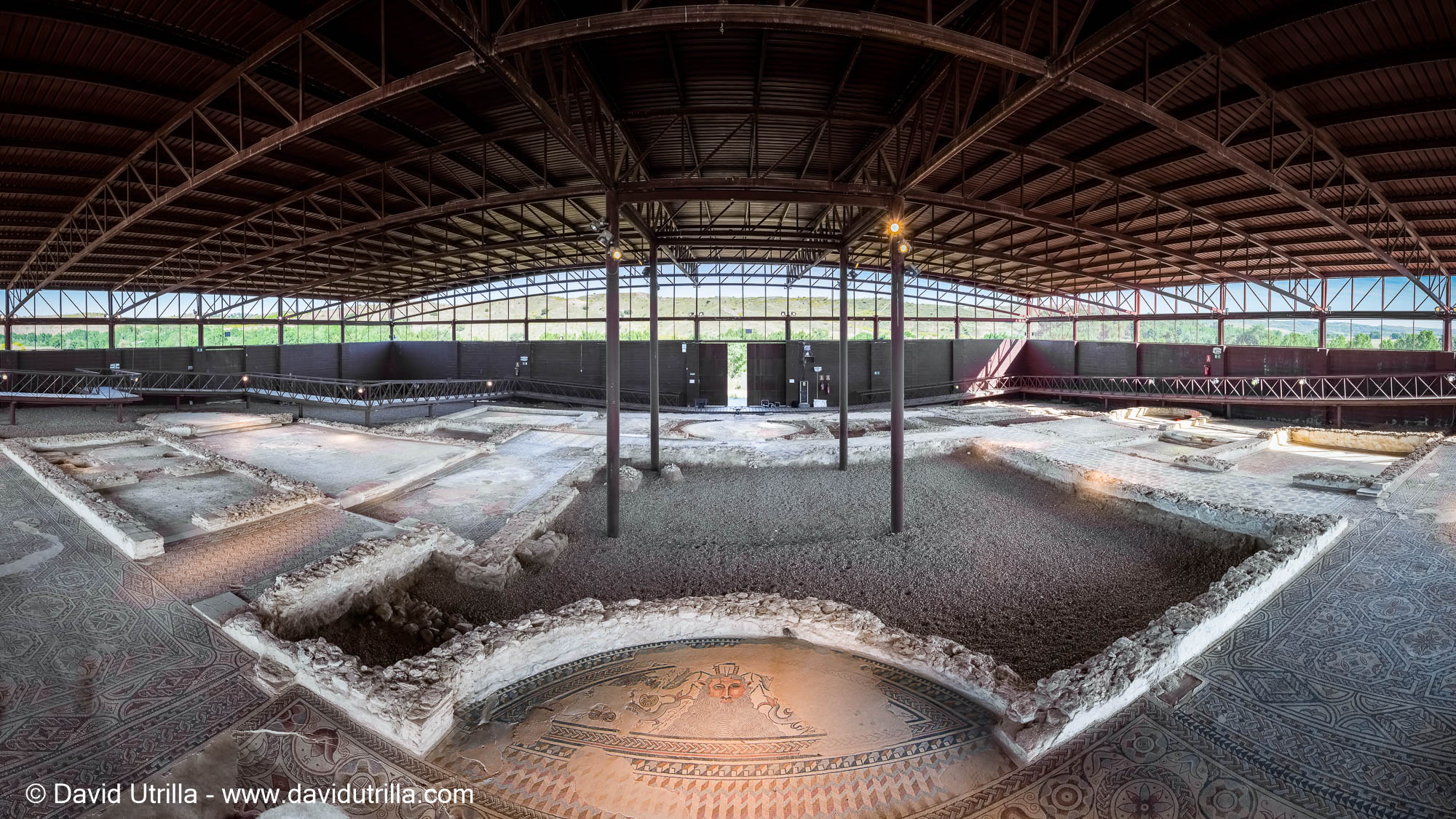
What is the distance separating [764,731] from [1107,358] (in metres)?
33.7

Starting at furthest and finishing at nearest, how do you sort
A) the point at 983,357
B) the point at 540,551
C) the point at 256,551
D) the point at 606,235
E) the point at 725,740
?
1. the point at 983,357
2. the point at 606,235
3. the point at 540,551
4. the point at 256,551
5. the point at 725,740

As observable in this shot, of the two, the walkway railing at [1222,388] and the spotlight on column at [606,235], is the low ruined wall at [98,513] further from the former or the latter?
the walkway railing at [1222,388]

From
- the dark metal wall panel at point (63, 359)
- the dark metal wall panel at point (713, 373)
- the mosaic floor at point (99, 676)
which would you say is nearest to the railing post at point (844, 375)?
the mosaic floor at point (99, 676)

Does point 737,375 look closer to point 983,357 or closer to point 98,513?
→ point 983,357

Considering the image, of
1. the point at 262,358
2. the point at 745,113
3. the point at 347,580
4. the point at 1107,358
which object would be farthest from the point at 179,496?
the point at 1107,358

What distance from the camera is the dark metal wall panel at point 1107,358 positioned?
29.9 metres

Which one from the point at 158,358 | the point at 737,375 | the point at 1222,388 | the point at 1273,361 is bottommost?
the point at 1222,388

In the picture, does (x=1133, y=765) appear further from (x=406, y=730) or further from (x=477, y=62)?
(x=477, y=62)

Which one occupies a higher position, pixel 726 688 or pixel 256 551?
pixel 256 551

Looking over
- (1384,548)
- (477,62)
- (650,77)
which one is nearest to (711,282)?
(650,77)

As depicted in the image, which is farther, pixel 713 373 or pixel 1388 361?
pixel 713 373

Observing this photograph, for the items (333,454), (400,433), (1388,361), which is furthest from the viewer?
(1388,361)

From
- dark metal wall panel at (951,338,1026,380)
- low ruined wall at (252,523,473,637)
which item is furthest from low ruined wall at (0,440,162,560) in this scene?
dark metal wall panel at (951,338,1026,380)

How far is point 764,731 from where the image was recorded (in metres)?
4.41
